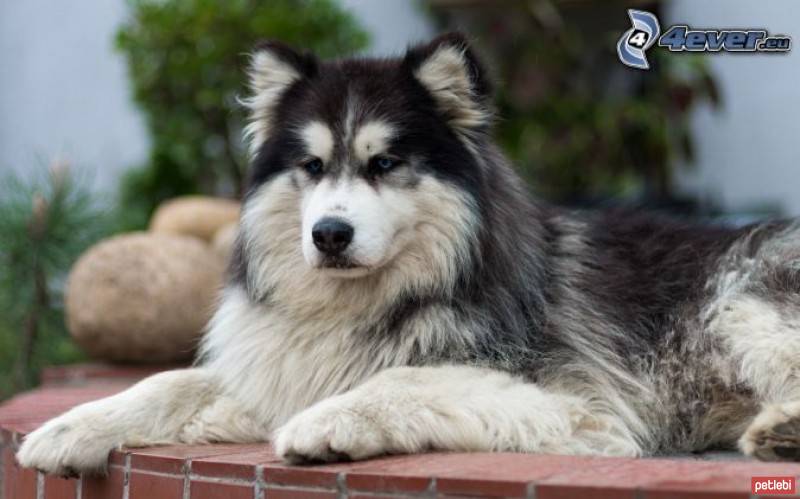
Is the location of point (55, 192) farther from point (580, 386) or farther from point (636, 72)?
point (636, 72)

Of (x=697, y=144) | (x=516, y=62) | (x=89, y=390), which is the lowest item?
(x=89, y=390)

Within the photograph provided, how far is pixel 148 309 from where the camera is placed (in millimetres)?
6129

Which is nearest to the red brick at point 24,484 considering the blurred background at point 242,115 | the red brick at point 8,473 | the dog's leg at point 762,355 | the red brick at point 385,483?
the red brick at point 8,473

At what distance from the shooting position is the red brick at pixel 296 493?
8.66 ft

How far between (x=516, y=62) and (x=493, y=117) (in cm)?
601

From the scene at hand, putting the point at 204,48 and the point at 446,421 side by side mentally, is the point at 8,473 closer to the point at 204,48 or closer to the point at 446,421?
the point at 446,421

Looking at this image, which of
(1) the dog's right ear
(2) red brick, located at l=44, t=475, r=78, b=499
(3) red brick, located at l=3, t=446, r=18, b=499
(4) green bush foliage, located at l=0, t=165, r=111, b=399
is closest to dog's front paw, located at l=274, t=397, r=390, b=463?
(2) red brick, located at l=44, t=475, r=78, b=499

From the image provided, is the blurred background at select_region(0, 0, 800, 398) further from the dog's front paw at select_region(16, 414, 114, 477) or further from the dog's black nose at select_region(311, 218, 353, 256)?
the dog's black nose at select_region(311, 218, 353, 256)

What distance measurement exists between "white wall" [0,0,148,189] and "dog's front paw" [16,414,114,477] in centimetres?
738

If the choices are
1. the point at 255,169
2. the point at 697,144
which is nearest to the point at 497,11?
the point at 697,144

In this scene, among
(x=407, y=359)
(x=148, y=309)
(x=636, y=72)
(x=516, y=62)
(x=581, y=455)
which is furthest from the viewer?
(x=636, y=72)

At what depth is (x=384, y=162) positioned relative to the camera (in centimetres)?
333

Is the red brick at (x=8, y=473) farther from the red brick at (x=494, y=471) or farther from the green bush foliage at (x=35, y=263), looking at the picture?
the green bush foliage at (x=35, y=263)

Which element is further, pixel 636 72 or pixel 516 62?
pixel 636 72
